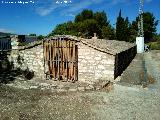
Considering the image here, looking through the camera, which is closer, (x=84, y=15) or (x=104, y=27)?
(x=104, y=27)

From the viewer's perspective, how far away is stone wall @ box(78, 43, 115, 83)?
1427 centimetres

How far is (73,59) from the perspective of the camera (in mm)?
14914

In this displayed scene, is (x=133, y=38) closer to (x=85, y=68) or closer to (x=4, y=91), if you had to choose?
(x=85, y=68)

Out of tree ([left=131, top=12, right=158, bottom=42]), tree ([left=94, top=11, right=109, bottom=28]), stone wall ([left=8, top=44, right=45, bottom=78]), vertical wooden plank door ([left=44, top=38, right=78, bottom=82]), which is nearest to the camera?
vertical wooden plank door ([left=44, top=38, right=78, bottom=82])

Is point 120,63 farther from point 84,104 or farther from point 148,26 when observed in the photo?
point 148,26

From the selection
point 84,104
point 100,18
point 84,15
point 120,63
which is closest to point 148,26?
point 100,18

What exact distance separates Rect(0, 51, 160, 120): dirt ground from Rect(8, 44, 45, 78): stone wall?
3.12 metres

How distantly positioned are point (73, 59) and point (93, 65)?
53.1 inches

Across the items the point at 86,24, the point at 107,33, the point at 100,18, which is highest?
the point at 100,18

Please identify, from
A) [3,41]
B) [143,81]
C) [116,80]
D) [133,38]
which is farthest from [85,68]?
[133,38]

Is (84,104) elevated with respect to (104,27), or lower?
lower

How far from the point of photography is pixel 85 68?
48.7 feet

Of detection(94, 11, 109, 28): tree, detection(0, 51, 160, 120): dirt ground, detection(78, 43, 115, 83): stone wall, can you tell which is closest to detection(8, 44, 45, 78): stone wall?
detection(78, 43, 115, 83): stone wall

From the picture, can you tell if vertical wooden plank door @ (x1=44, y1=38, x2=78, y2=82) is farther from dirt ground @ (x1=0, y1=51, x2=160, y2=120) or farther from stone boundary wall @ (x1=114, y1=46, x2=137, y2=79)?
dirt ground @ (x1=0, y1=51, x2=160, y2=120)
